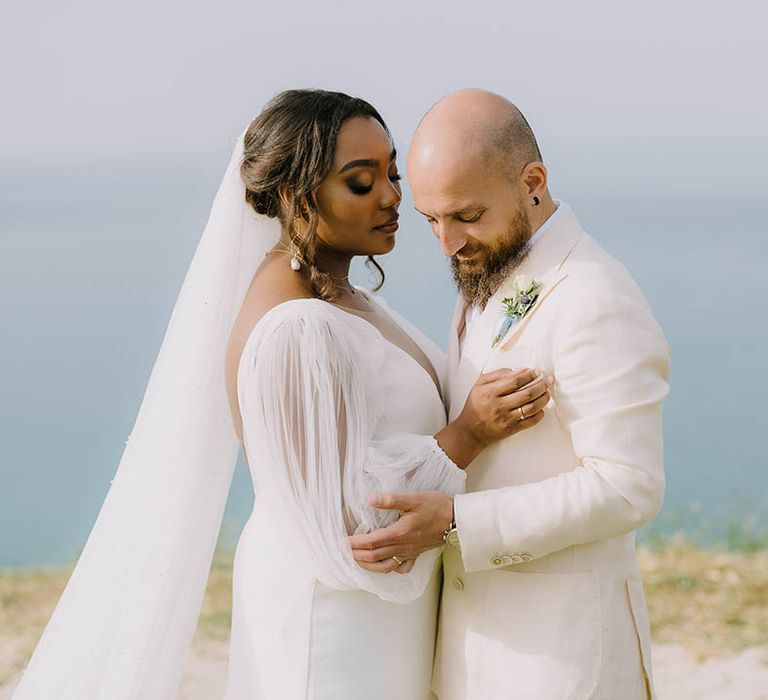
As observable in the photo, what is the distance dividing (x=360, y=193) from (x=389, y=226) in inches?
5.7

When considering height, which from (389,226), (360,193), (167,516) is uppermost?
(360,193)

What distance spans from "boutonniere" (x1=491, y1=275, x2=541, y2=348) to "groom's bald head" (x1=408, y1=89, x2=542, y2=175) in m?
0.26

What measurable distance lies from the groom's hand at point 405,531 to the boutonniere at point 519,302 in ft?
1.35

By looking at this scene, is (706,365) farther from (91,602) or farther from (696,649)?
(91,602)

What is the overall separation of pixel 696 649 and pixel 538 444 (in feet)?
13.4

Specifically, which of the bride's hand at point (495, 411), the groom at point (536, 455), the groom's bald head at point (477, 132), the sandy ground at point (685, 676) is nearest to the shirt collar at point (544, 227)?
the groom at point (536, 455)

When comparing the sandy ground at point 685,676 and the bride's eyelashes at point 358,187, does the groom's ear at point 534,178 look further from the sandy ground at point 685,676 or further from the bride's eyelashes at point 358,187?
the sandy ground at point 685,676

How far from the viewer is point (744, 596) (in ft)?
22.8

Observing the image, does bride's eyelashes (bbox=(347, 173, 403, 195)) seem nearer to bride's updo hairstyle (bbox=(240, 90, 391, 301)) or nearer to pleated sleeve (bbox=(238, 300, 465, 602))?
bride's updo hairstyle (bbox=(240, 90, 391, 301))

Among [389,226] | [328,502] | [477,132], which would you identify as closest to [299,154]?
[389,226]

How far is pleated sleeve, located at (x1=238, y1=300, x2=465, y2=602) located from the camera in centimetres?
265

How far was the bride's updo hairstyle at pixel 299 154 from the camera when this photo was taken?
285cm

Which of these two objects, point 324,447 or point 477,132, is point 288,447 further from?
point 477,132

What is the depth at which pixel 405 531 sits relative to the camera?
2629 millimetres
